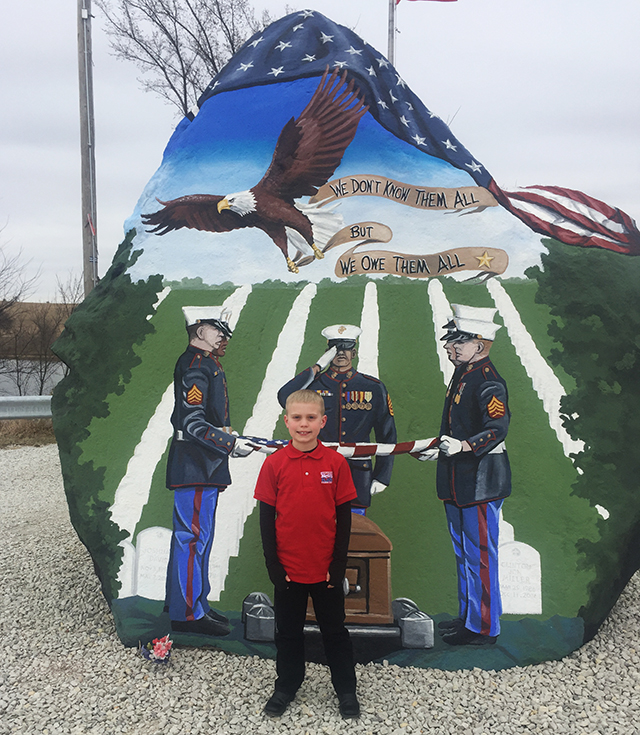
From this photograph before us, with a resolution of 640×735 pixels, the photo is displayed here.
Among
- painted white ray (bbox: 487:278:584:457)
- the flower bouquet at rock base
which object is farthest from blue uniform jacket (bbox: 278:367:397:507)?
the flower bouquet at rock base

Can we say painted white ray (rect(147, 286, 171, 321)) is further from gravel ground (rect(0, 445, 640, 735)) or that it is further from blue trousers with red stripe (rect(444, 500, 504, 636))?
blue trousers with red stripe (rect(444, 500, 504, 636))

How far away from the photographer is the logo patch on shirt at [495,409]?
3697 millimetres

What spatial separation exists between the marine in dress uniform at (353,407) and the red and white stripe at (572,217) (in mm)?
1547

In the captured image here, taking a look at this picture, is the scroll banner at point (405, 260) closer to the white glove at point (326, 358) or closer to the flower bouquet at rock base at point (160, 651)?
the white glove at point (326, 358)

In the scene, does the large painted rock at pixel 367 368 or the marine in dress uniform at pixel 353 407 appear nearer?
the large painted rock at pixel 367 368

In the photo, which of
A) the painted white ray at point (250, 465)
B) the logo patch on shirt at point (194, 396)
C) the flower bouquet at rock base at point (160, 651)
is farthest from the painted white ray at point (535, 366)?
the flower bouquet at rock base at point (160, 651)

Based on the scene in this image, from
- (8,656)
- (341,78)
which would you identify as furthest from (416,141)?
(8,656)

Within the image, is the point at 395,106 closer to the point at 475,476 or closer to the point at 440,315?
the point at 440,315

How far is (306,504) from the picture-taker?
2898 millimetres

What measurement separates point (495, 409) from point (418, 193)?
1.58 meters

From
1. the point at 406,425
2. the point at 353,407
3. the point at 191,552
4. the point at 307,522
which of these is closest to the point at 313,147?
the point at 353,407

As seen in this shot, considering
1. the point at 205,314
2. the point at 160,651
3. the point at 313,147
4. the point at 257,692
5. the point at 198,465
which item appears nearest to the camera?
the point at 257,692

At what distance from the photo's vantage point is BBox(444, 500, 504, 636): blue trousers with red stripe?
3.54m

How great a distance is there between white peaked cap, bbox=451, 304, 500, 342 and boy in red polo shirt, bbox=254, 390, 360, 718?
4.51 ft
